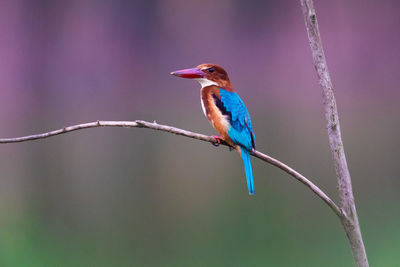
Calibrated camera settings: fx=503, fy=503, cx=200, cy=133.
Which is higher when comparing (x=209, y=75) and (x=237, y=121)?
(x=209, y=75)

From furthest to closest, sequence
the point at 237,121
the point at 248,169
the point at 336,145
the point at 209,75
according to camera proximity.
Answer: the point at 209,75 → the point at 237,121 → the point at 248,169 → the point at 336,145

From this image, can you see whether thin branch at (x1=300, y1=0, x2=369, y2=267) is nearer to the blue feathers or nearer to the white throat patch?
the blue feathers

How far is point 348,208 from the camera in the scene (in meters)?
1.14

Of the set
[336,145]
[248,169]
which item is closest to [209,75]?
[248,169]

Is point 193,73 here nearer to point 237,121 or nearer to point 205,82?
point 205,82

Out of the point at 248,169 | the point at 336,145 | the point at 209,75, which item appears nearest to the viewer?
the point at 336,145

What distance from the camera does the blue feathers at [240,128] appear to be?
5.11 feet

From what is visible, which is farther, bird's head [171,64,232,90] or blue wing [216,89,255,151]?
bird's head [171,64,232,90]

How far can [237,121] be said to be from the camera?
5.42ft

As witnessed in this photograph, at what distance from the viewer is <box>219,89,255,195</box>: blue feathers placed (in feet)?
5.11

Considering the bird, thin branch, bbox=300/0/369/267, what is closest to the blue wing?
the bird

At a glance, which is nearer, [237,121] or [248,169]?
[248,169]

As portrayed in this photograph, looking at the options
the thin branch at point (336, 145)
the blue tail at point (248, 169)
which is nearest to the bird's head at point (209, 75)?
the blue tail at point (248, 169)

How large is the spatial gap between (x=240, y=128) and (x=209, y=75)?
0.83 feet
